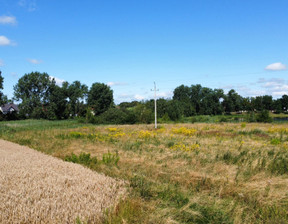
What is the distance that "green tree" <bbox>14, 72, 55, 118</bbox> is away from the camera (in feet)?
200

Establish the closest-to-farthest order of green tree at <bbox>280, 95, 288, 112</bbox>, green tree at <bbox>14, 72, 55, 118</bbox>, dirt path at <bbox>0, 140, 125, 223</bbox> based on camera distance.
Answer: dirt path at <bbox>0, 140, 125, 223</bbox> → green tree at <bbox>14, 72, 55, 118</bbox> → green tree at <bbox>280, 95, 288, 112</bbox>

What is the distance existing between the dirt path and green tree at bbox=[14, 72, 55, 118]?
60976 mm

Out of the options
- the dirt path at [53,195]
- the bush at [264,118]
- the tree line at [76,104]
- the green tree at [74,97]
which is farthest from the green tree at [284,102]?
the dirt path at [53,195]

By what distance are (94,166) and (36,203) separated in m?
3.69

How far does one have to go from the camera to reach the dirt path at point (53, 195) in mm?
3506

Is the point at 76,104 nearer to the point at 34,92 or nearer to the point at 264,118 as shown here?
the point at 34,92

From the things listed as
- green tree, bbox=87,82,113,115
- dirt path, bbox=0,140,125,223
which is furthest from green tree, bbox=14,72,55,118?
dirt path, bbox=0,140,125,223

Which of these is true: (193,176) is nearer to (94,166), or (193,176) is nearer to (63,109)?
(94,166)

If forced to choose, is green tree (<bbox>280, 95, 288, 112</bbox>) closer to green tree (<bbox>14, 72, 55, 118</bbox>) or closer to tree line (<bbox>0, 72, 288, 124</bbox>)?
tree line (<bbox>0, 72, 288, 124</bbox>)

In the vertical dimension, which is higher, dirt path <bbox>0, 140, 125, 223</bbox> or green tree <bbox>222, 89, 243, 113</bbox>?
green tree <bbox>222, 89, 243, 113</bbox>

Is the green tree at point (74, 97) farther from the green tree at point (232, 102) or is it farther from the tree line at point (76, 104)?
the green tree at point (232, 102)

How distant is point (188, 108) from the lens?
9119cm

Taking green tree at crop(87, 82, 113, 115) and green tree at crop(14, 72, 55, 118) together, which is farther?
green tree at crop(87, 82, 113, 115)

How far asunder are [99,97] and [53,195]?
70412 mm
